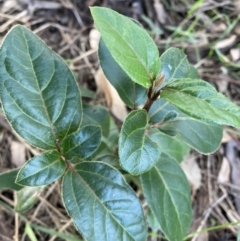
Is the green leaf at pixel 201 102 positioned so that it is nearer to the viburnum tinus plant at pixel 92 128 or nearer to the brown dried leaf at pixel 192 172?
the viburnum tinus plant at pixel 92 128

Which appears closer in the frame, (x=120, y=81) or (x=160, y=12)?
(x=120, y=81)

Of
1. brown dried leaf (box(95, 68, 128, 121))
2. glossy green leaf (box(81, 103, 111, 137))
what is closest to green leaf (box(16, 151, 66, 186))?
glossy green leaf (box(81, 103, 111, 137))

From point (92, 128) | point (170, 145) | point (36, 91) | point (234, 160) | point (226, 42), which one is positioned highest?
point (36, 91)

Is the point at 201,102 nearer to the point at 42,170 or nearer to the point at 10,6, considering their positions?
the point at 42,170

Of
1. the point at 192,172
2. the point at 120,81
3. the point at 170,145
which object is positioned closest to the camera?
the point at 120,81

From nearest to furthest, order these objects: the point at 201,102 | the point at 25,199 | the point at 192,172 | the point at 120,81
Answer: the point at 201,102 → the point at 120,81 → the point at 25,199 → the point at 192,172

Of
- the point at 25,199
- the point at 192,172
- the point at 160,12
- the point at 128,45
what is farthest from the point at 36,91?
the point at 160,12
